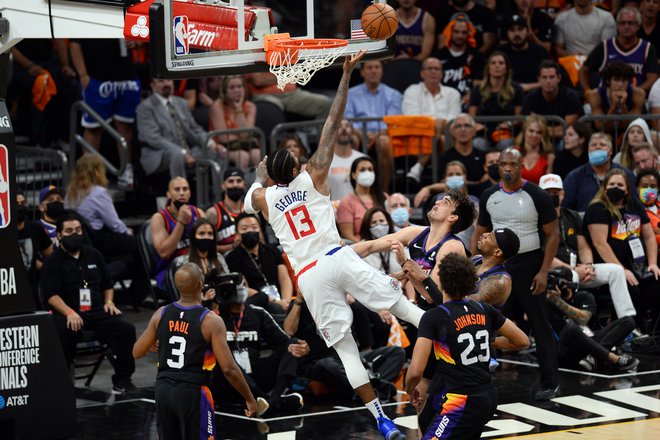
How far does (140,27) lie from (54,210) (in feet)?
13.4

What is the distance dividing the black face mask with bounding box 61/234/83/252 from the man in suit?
325cm

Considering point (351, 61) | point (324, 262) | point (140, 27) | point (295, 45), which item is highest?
point (140, 27)

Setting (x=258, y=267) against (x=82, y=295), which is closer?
(x=82, y=295)

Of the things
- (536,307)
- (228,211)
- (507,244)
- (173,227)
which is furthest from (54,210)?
(507,244)

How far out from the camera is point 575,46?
57.2 feet

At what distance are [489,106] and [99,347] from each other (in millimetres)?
6003

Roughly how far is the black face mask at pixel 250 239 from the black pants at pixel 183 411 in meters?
4.01

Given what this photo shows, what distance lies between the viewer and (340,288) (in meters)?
9.39

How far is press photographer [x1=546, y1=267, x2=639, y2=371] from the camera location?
39.4ft

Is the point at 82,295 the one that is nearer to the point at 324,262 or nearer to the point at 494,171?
the point at 324,262

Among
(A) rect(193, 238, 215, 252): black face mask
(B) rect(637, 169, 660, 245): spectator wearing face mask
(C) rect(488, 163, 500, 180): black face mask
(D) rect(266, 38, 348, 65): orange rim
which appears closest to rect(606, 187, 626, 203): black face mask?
(B) rect(637, 169, 660, 245): spectator wearing face mask

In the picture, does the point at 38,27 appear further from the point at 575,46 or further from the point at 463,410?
the point at 575,46

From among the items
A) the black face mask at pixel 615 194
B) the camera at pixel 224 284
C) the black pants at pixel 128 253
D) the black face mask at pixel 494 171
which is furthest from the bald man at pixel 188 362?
the black face mask at pixel 615 194

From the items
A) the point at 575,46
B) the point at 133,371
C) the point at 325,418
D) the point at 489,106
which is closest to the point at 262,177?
the point at 325,418
